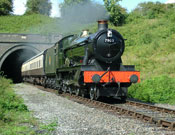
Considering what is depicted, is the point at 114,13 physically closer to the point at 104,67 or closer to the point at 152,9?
the point at 152,9

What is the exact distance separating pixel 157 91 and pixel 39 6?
73.3 meters

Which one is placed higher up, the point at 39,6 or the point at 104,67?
the point at 39,6

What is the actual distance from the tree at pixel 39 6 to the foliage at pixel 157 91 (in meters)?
68.9

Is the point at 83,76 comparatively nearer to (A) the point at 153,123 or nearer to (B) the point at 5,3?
(A) the point at 153,123

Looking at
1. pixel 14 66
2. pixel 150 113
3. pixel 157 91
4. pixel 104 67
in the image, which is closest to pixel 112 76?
pixel 104 67

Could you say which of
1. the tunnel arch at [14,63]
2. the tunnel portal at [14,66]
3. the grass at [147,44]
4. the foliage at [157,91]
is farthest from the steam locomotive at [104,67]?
the tunnel portal at [14,66]

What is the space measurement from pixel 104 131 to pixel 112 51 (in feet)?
16.8

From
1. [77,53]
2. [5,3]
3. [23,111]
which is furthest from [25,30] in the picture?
[23,111]

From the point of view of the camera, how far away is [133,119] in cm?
661

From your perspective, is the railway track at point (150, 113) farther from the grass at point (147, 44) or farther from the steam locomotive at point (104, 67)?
the grass at point (147, 44)

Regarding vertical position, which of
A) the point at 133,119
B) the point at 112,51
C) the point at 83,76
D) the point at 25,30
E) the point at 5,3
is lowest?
the point at 133,119

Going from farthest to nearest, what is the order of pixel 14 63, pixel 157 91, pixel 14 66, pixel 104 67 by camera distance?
pixel 14 66 < pixel 14 63 < pixel 157 91 < pixel 104 67

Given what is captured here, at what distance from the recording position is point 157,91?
11.0 m

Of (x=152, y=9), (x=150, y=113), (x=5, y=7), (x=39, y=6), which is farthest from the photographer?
(x=39, y=6)
